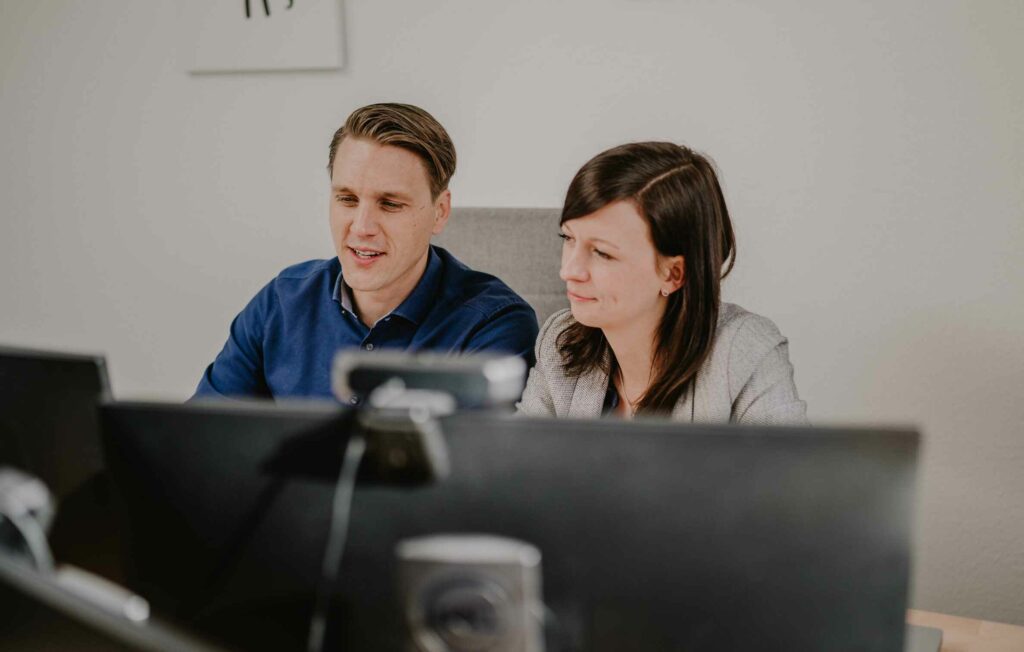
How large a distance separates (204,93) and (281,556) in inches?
76.5

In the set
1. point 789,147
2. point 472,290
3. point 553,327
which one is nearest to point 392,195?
point 472,290

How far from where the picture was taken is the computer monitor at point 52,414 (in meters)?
0.61

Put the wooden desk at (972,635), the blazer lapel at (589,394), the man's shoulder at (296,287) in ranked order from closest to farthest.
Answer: the wooden desk at (972,635)
the blazer lapel at (589,394)
the man's shoulder at (296,287)

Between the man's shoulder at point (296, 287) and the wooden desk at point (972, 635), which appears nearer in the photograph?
the wooden desk at point (972, 635)

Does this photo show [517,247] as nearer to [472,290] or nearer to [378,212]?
[472,290]

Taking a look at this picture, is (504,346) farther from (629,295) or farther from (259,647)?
(259,647)

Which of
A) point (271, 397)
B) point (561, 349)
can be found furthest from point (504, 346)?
Result: point (271, 397)

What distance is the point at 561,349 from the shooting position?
4.62 feet

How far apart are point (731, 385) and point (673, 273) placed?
20 cm

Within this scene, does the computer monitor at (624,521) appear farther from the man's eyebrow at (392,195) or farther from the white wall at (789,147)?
the white wall at (789,147)

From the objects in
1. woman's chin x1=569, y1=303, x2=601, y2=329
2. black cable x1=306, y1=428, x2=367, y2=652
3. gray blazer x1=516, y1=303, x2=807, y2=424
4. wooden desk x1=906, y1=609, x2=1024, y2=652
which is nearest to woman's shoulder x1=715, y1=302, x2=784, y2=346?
gray blazer x1=516, y1=303, x2=807, y2=424

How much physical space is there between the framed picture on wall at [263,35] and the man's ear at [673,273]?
1142 mm

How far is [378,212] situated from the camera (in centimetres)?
152

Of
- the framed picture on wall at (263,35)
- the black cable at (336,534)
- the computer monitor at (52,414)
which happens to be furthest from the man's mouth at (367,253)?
the black cable at (336,534)
